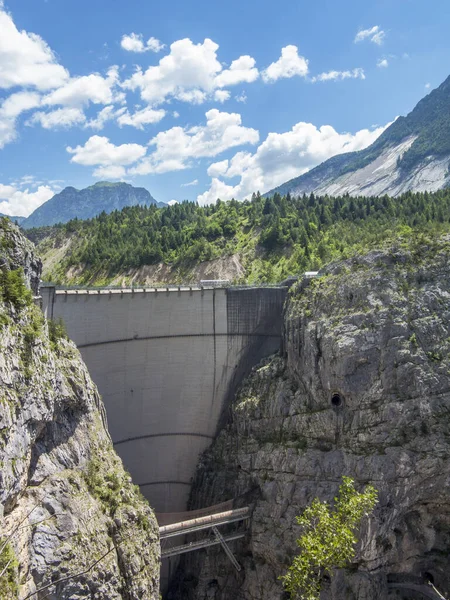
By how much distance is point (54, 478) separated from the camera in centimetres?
2641

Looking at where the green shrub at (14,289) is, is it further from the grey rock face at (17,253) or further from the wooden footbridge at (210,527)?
the wooden footbridge at (210,527)

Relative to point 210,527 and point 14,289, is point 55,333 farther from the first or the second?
point 210,527

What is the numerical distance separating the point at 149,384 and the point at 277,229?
34.4 metres

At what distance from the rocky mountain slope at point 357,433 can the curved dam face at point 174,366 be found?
12.2 feet

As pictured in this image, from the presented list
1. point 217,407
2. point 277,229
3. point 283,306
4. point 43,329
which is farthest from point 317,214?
point 43,329

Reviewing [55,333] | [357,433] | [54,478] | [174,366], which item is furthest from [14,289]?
[357,433]

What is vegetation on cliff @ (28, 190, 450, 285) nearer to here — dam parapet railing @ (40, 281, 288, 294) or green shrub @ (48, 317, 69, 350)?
dam parapet railing @ (40, 281, 288, 294)

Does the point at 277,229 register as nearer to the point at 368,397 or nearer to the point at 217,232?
the point at 217,232

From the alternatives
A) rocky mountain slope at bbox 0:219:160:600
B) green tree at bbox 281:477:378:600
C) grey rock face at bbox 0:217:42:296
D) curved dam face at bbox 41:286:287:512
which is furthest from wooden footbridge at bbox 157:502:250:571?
grey rock face at bbox 0:217:42:296

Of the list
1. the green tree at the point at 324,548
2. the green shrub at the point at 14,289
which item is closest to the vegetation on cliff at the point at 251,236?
the green tree at the point at 324,548

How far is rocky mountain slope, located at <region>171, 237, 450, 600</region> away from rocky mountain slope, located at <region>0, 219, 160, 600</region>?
1093cm

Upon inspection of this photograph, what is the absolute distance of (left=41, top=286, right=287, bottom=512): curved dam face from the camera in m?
43.9

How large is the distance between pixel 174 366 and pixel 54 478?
2036 centimetres

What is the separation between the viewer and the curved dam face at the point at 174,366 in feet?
144
